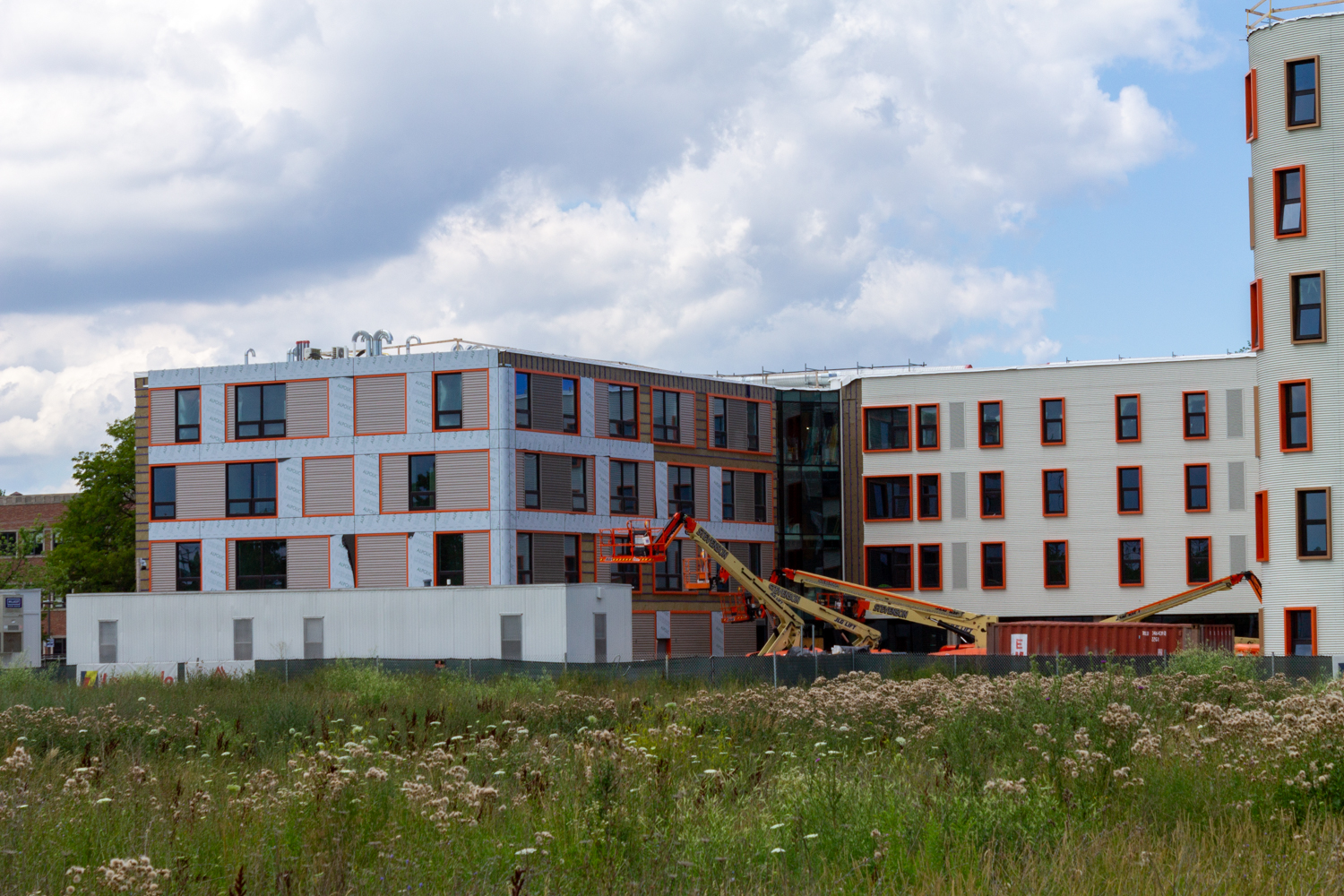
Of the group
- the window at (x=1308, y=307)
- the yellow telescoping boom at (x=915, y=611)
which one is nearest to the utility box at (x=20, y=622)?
the yellow telescoping boom at (x=915, y=611)

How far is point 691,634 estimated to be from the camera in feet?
180

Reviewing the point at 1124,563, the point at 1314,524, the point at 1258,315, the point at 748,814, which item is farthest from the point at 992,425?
the point at 748,814

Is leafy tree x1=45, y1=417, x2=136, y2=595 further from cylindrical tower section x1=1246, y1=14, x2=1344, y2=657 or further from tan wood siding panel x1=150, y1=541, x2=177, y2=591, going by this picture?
cylindrical tower section x1=1246, y1=14, x2=1344, y2=657

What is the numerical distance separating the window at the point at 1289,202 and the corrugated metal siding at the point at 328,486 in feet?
104

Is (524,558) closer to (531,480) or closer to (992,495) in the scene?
(531,480)

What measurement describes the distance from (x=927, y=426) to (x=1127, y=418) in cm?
782

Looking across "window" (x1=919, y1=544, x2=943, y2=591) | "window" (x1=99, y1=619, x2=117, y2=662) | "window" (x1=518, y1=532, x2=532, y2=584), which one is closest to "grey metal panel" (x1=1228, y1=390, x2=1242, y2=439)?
"window" (x1=919, y1=544, x2=943, y2=591)

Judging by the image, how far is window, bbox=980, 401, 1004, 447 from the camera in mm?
57781

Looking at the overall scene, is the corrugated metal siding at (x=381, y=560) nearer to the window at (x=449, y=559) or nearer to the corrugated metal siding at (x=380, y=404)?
the window at (x=449, y=559)

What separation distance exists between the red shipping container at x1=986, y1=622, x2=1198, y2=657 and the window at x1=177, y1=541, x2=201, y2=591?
94.8 feet

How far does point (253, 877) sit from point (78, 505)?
65.4 m

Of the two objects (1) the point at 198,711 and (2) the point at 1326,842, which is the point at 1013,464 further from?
(2) the point at 1326,842

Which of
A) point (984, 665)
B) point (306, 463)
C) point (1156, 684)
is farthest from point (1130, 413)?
point (1156, 684)

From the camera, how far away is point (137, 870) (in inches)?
282
